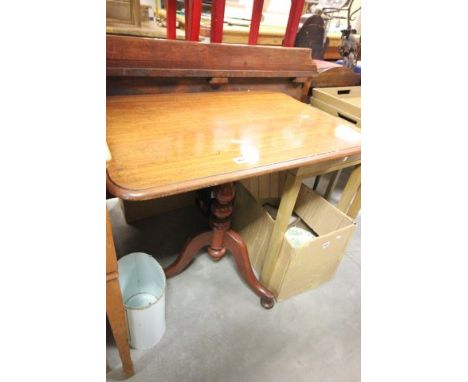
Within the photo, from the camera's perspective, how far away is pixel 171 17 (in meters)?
1.19

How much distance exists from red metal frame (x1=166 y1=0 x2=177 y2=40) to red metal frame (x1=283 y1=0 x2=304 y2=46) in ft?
1.85

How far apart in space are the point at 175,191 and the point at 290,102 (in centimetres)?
85

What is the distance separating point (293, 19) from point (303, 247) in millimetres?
1113

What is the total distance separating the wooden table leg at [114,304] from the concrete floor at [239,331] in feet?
0.58

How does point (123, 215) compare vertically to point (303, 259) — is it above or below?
below

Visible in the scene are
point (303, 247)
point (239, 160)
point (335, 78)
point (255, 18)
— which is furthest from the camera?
point (335, 78)

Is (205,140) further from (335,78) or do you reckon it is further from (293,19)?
(335,78)

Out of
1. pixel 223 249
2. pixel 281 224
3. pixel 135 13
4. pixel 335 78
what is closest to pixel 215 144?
pixel 281 224

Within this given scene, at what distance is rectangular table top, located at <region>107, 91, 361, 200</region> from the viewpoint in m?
0.62

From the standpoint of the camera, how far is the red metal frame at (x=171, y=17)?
1.16 meters

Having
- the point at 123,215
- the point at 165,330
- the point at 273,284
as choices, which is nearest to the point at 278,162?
the point at 273,284

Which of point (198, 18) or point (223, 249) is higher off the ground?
point (198, 18)
